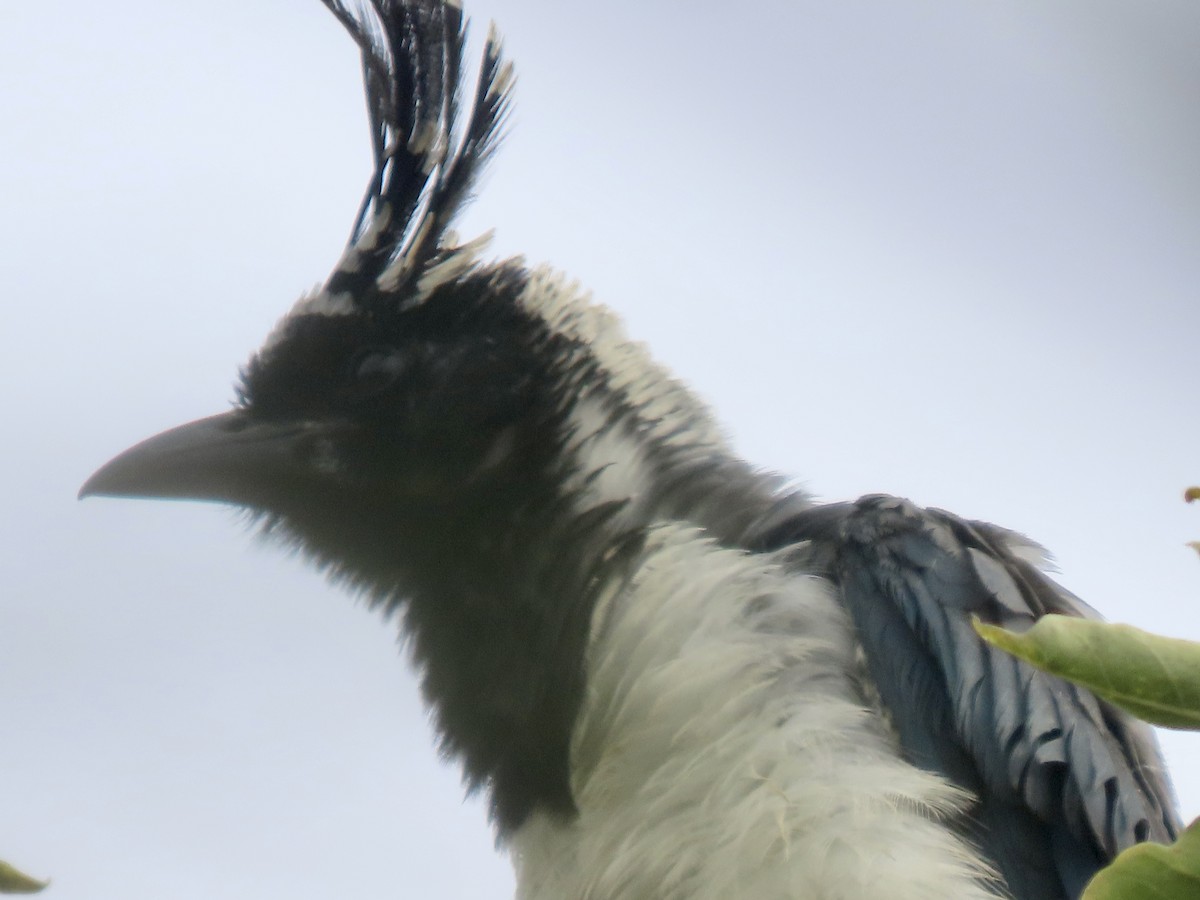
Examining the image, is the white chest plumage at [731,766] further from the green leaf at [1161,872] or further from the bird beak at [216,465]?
the green leaf at [1161,872]

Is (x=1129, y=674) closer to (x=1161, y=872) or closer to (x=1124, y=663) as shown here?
(x=1124, y=663)

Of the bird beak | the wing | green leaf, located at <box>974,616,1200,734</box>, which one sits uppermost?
green leaf, located at <box>974,616,1200,734</box>

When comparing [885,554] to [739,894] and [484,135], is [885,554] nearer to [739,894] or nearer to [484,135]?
[739,894]

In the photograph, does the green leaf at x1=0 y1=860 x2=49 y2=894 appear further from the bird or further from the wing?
the wing

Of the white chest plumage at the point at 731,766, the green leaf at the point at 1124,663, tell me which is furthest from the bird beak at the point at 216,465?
the green leaf at the point at 1124,663

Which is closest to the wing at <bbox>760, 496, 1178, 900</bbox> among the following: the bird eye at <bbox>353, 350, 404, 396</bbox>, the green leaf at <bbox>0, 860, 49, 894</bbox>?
the bird eye at <bbox>353, 350, 404, 396</bbox>

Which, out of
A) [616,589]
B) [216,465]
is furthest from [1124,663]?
[216,465]
